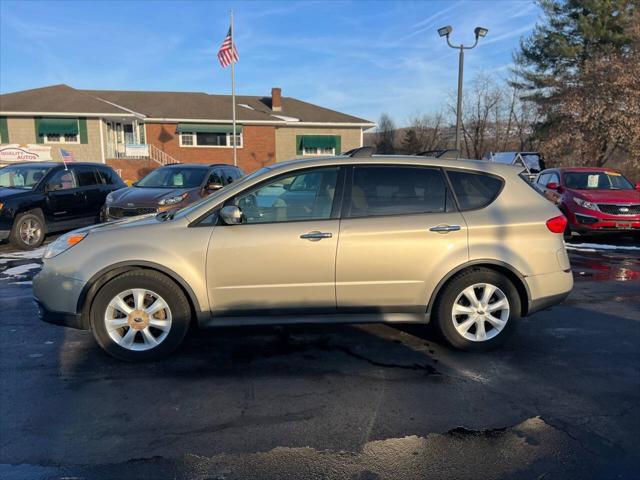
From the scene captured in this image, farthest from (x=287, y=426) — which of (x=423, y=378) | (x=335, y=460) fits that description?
(x=423, y=378)

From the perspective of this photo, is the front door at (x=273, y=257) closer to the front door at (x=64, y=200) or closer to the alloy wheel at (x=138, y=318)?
the alloy wheel at (x=138, y=318)

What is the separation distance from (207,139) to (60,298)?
2719cm

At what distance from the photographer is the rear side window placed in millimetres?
4168

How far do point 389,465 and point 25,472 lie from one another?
199 cm

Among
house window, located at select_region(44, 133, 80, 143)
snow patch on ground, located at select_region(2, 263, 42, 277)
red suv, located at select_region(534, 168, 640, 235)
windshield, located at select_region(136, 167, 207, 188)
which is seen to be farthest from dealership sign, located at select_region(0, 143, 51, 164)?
red suv, located at select_region(534, 168, 640, 235)

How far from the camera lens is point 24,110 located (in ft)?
85.9

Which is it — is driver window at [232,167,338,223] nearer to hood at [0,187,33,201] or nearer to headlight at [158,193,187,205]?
headlight at [158,193,187,205]

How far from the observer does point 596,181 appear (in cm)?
1112

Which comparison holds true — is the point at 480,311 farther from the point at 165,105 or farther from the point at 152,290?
the point at 165,105

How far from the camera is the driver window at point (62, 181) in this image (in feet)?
31.8

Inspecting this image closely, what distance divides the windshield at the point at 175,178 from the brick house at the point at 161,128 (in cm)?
1597

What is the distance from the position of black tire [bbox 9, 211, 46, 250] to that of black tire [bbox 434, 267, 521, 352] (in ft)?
27.2

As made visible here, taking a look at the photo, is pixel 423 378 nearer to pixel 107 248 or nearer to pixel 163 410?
pixel 163 410

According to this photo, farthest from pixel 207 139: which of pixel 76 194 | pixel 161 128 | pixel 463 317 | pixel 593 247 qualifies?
Answer: pixel 463 317
